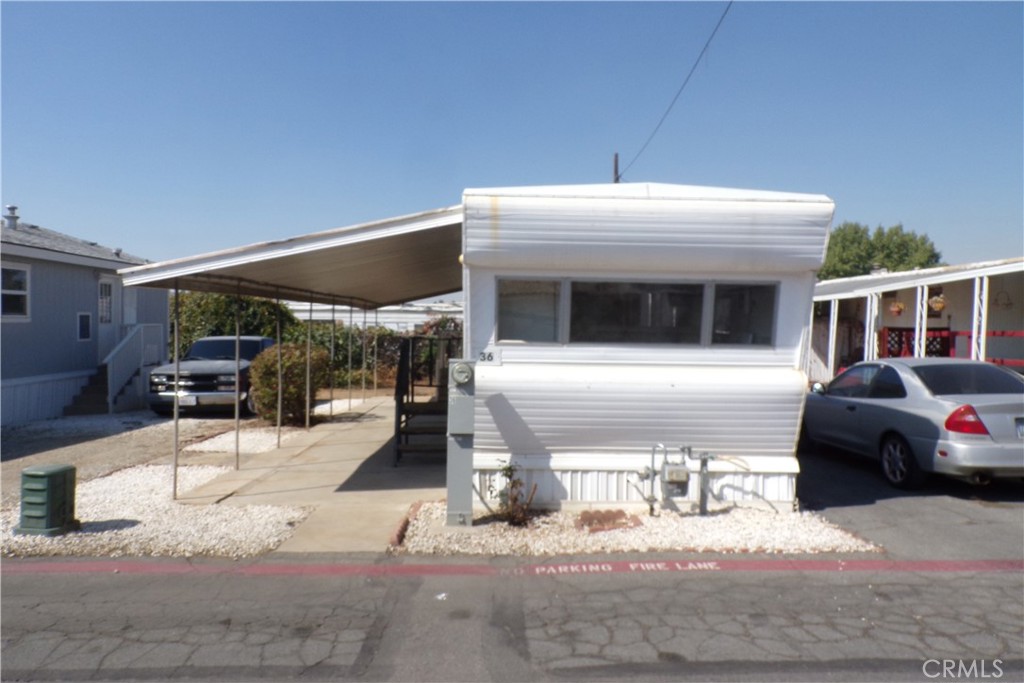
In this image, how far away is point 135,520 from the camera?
7.84 metres

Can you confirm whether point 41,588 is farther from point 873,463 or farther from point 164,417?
point 164,417

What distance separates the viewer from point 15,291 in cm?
1512

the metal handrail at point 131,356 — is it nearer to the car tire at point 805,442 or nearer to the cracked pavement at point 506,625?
the cracked pavement at point 506,625

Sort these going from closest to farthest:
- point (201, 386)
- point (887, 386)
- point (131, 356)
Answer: point (887, 386)
point (201, 386)
point (131, 356)

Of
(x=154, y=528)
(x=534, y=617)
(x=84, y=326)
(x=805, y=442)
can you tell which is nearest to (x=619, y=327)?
(x=534, y=617)

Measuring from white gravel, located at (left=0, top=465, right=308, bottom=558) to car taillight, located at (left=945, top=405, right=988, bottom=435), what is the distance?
6.88 meters

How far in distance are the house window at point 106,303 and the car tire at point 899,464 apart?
17056 millimetres

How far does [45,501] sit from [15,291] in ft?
32.3

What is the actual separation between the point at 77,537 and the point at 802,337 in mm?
7113

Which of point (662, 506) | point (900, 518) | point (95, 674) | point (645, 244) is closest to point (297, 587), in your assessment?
point (95, 674)

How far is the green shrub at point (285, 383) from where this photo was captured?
46.2 feet

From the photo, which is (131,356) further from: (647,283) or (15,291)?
(647,283)

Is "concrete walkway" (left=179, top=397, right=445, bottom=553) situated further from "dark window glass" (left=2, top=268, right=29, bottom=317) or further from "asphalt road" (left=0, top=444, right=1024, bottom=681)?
"dark window glass" (left=2, top=268, right=29, bottom=317)

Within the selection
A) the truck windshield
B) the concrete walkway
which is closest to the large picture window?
the concrete walkway
